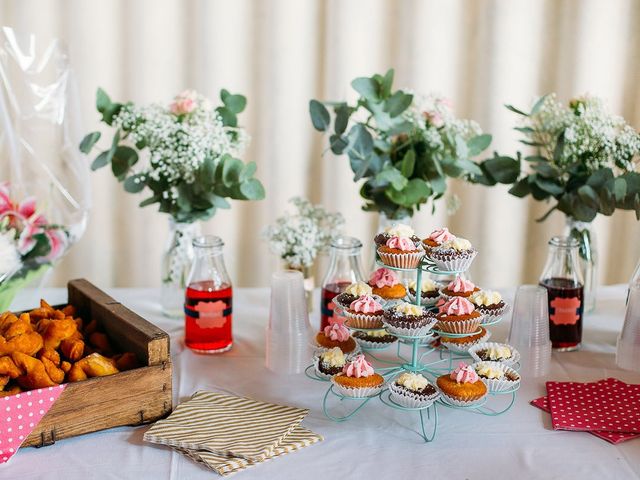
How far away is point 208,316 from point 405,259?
456mm

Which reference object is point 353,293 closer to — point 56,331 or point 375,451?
point 375,451

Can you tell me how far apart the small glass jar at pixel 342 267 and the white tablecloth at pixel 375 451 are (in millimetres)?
210

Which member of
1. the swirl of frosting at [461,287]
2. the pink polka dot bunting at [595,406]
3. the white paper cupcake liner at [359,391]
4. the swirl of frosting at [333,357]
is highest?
the swirl of frosting at [461,287]

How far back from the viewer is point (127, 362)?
1161 mm

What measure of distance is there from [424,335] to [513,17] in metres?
1.53

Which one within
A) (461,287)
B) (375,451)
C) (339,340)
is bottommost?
(375,451)

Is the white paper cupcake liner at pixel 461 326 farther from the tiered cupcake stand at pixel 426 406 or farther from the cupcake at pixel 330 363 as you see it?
the cupcake at pixel 330 363

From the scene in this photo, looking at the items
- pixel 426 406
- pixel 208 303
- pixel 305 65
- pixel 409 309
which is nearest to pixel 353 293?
pixel 409 309

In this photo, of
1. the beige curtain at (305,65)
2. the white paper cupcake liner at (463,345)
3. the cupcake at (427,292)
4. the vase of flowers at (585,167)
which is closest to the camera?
the white paper cupcake liner at (463,345)

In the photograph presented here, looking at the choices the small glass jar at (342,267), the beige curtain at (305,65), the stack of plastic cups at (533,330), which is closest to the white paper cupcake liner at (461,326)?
the stack of plastic cups at (533,330)

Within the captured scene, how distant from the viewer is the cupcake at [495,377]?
1130mm

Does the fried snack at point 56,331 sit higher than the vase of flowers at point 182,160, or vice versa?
the vase of flowers at point 182,160

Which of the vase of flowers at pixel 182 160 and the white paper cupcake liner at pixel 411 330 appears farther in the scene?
the vase of flowers at pixel 182 160

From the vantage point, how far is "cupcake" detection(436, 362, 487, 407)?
1.09m
